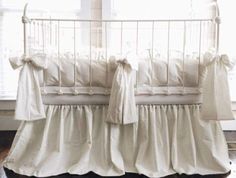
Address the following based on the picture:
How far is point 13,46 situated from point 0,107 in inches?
23.9

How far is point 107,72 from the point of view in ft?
6.54

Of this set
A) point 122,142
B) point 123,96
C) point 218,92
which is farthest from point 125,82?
point 218,92

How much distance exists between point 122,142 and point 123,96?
0.38 m

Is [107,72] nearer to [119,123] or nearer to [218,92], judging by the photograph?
[119,123]

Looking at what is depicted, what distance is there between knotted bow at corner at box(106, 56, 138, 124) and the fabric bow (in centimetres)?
49

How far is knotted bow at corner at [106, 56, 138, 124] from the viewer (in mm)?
1859

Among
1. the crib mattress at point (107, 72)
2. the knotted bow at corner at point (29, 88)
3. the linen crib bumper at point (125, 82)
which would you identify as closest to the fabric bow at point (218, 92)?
the linen crib bumper at point (125, 82)

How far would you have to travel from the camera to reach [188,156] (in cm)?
200

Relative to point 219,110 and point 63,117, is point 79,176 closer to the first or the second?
point 63,117

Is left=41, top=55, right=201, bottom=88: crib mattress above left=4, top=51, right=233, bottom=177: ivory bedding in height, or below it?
above

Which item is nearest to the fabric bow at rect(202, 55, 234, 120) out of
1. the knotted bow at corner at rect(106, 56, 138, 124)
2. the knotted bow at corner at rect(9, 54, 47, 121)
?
the knotted bow at corner at rect(106, 56, 138, 124)

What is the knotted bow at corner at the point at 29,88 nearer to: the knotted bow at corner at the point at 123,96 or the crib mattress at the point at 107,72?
the crib mattress at the point at 107,72

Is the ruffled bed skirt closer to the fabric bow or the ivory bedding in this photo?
the ivory bedding

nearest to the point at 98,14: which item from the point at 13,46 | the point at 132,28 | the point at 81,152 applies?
the point at 132,28
